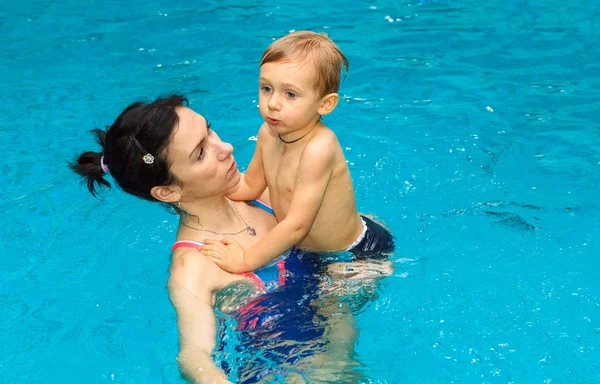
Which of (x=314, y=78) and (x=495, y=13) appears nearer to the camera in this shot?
(x=314, y=78)

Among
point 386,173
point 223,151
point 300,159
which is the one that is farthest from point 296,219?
A: point 386,173

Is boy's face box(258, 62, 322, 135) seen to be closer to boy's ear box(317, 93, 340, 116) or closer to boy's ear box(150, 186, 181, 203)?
boy's ear box(317, 93, 340, 116)

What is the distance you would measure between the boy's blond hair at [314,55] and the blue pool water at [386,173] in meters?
1.21

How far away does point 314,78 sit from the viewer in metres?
3.08

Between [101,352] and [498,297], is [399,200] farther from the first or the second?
[101,352]

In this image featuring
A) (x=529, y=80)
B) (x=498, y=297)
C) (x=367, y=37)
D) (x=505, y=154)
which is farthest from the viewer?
(x=367, y=37)

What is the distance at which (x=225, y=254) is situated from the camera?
10.4 ft

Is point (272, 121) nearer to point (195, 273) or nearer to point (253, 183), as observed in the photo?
point (253, 183)

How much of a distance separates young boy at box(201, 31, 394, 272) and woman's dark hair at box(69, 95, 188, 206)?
0.38m

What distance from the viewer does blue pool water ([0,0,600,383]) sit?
3.64 metres

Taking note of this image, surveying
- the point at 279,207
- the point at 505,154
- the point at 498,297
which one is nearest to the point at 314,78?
the point at 279,207

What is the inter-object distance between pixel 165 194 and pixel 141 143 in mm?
275

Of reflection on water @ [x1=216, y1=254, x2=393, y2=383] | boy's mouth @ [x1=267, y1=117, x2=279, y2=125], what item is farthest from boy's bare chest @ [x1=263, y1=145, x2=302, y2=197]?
reflection on water @ [x1=216, y1=254, x2=393, y2=383]

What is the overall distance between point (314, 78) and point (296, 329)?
108 cm
